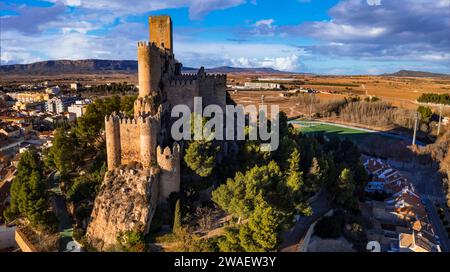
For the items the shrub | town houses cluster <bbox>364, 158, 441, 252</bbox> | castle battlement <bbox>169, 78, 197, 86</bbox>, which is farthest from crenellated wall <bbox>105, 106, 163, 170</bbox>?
town houses cluster <bbox>364, 158, 441, 252</bbox>

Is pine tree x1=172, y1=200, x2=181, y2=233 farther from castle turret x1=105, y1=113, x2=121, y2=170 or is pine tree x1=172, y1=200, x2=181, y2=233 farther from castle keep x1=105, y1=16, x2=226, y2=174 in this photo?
castle turret x1=105, y1=113, x2=121, y2=170

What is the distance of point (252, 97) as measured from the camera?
95.8 metres

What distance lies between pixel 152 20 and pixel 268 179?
1451cm

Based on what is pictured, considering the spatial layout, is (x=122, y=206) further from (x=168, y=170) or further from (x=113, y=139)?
(x=113, y=139)

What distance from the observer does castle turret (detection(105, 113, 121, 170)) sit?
71.5ft

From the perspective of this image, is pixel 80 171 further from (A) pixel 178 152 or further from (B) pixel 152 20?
(B) pixel 152 20

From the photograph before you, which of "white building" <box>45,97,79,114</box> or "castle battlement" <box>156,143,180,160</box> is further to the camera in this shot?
"white building" <box>45,97,79,114</box>

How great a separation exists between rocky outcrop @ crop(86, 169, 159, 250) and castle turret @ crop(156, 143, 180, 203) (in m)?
0.46

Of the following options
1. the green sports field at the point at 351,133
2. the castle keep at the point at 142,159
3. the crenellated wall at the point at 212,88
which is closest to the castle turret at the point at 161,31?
the castle keep at the point at 142,159

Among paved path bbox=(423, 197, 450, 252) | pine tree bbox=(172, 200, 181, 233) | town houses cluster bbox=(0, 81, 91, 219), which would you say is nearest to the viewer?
pine tree bbox=(172, 200, 181, 233)

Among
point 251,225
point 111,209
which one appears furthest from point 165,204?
point 251,225

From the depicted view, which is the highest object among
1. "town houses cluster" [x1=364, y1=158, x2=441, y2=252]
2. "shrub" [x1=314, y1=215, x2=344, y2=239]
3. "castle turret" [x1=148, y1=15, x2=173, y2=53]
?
"castle turret" [x1=148, y1=15, x2=173, y2=53]

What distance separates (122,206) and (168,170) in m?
3.40

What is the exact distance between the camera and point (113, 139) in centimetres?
2202
